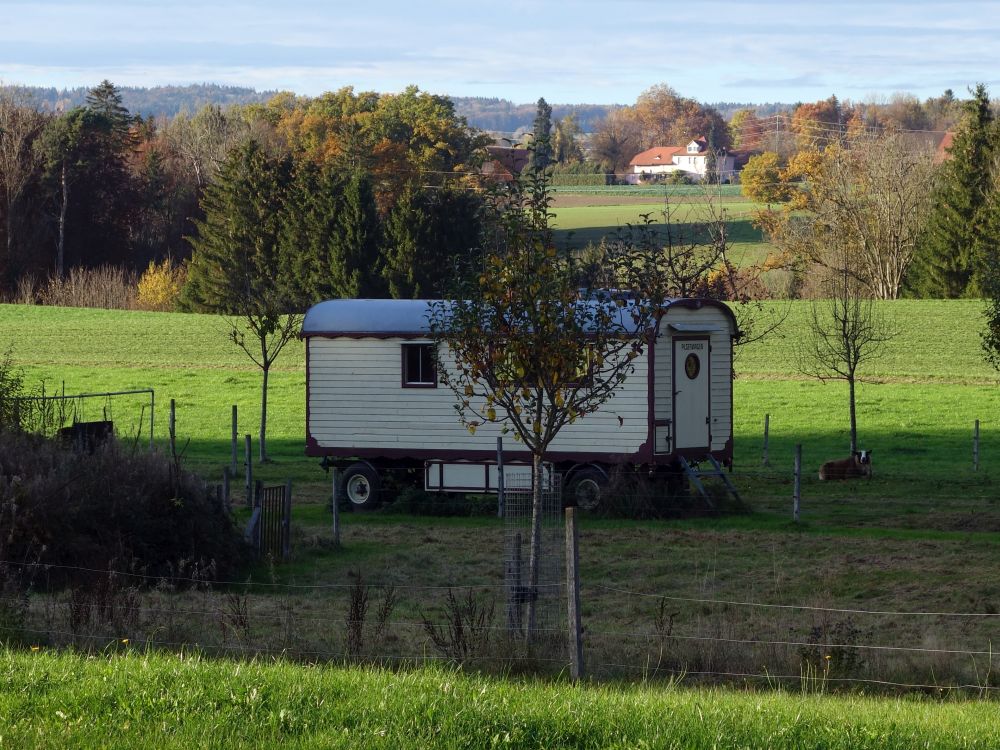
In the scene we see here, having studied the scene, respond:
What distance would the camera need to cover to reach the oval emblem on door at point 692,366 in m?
21.7

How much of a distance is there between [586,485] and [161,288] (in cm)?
5271

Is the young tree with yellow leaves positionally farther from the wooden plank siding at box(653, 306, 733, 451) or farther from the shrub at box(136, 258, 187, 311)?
the shrub at box(136, 258, 187, 311)

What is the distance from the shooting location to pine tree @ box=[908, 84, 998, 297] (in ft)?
187

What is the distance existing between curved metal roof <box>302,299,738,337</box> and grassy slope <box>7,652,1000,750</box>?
14.2m

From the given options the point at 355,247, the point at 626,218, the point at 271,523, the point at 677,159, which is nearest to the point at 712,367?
the point at 271,523

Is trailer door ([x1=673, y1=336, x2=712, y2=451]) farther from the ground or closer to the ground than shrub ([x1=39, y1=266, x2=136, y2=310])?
closer to the ground

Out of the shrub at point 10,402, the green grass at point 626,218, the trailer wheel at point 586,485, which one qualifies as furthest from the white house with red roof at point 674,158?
the shrub at point 10,402

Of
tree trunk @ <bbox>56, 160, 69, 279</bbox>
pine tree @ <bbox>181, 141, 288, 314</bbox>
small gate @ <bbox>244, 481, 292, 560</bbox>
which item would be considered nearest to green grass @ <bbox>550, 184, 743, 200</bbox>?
tree trunk @ <bbox>56, 160, 69, 279</bbox>

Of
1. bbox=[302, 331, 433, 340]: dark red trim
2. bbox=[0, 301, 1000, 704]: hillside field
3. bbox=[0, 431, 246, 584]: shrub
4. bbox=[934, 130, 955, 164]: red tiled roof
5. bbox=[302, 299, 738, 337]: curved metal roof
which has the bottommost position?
bbox=[0, 301, 1000, 704]: hillside field

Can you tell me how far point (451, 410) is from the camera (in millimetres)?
22125

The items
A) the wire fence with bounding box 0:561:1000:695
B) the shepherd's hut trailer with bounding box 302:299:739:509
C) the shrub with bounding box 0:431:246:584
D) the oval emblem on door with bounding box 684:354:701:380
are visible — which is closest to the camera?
the wire fence with bounding box 0:561:1000:695

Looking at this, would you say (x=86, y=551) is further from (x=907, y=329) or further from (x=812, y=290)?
(x=812, y=290)

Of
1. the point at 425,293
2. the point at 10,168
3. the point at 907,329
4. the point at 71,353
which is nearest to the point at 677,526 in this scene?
the point at 907,329

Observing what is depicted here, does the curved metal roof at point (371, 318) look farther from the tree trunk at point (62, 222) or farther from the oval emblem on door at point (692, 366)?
the tree trunk at point (62, 222)
